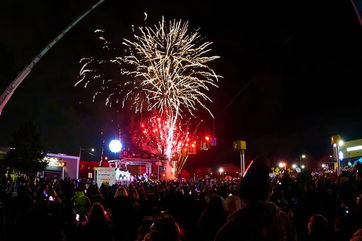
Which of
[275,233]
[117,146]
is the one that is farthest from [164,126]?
[275,233]

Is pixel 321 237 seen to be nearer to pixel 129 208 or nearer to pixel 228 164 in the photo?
pixel 129 208

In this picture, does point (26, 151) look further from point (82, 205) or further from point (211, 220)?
point (211, 220)

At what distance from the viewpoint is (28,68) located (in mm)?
20906

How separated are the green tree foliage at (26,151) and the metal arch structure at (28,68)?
36.1 meters

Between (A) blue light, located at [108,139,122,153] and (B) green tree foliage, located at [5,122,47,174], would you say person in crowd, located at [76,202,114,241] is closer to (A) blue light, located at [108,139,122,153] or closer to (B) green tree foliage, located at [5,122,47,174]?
(A) blue light, located at [108,139,122,153]

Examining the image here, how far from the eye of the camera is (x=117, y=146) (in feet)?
138

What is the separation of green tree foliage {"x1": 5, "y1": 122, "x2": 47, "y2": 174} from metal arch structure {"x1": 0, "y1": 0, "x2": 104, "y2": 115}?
36.1 m

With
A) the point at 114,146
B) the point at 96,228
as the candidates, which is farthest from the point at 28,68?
the point at 114,146

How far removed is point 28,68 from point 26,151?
3635cm

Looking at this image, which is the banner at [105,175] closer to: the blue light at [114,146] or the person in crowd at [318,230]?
the blue light at [114,146]

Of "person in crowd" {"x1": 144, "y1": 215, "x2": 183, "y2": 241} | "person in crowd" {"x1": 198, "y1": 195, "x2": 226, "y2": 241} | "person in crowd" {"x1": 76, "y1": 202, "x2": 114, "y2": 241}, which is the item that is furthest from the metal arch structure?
"person in crowd" {"x1": 144, "y1": 215, "x2": 183, "y2": 241}

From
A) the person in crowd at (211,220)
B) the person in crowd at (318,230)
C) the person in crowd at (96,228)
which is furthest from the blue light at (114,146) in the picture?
the person in crowd at (318,230)

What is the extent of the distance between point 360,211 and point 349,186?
4903 mm

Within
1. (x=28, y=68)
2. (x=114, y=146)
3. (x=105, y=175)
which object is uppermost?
(x=28, y=68)
